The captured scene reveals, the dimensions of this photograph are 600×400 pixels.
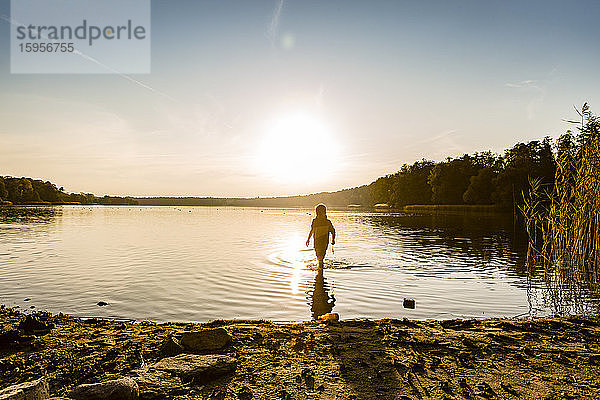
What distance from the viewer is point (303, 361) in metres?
6.60

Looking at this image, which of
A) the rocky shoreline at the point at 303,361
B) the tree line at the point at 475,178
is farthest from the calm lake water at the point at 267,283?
the tree line at the point at 475,178

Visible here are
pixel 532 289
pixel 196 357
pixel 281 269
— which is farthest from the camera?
pixel 281 269

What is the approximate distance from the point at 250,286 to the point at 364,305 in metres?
4.49

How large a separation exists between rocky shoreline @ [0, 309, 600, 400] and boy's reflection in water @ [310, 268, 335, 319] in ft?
8.70

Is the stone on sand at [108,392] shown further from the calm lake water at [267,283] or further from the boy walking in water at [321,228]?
the boy walking in water at [321,228]

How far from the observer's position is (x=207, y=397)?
5.38 m

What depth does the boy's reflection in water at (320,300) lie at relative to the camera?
1152 centimetres

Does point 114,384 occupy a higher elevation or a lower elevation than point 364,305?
higher

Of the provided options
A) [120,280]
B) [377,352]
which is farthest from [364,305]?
[120,280]

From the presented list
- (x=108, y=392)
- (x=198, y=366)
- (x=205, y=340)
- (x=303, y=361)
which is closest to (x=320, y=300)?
(x=205, y=340)

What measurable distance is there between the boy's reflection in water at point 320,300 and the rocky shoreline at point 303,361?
8.70 feet

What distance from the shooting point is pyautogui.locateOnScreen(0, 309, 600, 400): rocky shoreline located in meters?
5.50

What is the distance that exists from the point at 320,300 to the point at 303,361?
6.25 m

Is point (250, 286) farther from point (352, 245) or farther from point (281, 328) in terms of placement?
point (352, 245)
